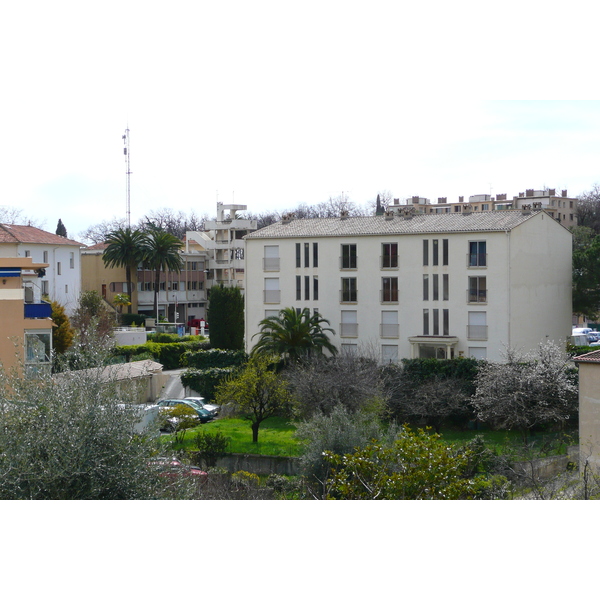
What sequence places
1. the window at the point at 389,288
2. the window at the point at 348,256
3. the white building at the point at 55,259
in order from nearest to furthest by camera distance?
the window at the point at 389,288, the window at the point at 348,256, the white building at the point at 55,259

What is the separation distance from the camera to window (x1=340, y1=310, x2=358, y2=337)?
25609 mm

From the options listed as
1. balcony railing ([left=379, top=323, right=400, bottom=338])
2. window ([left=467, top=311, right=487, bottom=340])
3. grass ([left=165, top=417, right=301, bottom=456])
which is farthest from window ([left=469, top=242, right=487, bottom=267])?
grass ([left=165, top=417, right=301, bottom=456])

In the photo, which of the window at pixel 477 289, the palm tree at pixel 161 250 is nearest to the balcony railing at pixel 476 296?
the window at pixel 477 289

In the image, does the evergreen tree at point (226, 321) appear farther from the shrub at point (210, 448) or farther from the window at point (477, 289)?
the shrub at point (210, 448)

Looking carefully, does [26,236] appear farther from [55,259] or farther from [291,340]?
[291,340]

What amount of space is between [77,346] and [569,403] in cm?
1518

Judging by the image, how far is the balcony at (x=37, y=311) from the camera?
14.9 m

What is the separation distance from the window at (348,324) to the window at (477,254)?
14.3ft

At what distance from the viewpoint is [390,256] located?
25.6m

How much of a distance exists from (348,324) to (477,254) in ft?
16.2

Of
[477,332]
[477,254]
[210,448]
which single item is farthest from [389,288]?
[210,448]

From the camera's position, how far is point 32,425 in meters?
5.43

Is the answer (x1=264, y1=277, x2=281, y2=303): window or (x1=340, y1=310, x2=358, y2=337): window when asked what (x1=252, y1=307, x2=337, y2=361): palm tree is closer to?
(x1=340, y1=310, x2=358, y2=337): window
